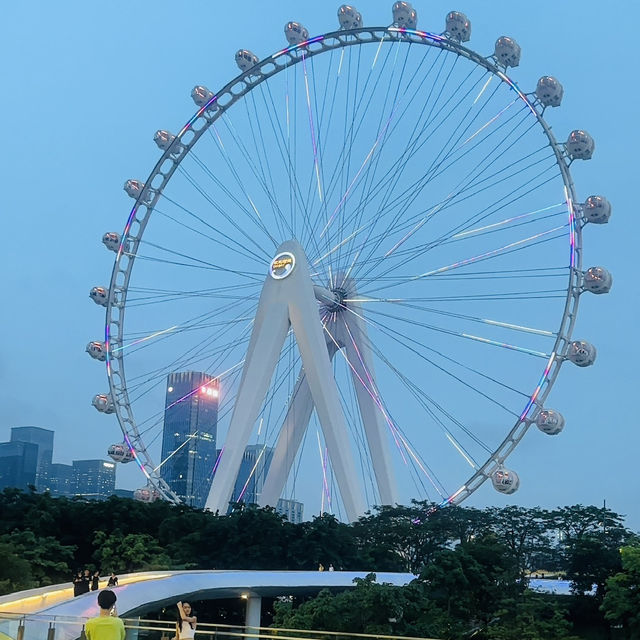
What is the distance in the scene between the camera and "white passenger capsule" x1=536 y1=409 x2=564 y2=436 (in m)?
23.3

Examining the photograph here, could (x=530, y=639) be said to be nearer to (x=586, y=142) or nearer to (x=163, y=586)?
(x=163, y=586)

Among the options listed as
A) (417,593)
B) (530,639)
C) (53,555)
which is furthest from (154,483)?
(530,639)

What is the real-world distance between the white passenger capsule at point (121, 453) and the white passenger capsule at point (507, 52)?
16982 mm

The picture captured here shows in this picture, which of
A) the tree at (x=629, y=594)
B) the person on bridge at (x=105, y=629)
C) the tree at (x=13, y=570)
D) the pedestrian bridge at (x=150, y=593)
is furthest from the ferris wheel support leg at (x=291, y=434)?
the person on bridge at (x=105, y=629)

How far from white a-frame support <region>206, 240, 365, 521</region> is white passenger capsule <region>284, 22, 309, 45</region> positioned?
21.9 feet

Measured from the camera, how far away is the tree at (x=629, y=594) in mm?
22016

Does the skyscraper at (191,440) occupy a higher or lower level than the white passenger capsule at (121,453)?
higher

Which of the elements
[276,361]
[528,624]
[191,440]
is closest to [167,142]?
[276,361]

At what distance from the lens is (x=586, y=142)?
24094 millimetres

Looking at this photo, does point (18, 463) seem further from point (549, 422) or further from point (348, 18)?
point (549, 422)

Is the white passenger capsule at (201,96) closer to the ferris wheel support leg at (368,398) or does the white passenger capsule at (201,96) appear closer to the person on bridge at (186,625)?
the ferris wheel support leg at (368,398)

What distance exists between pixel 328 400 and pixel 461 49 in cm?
1103

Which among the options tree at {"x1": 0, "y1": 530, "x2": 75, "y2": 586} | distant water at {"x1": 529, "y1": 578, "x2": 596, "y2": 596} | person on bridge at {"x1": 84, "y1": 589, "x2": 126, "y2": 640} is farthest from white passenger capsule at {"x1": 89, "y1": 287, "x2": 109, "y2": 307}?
person on bridge at {"x1": 84, "y1": 589, "x2": 126, "y2": 640}

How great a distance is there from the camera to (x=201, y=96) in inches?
1206
